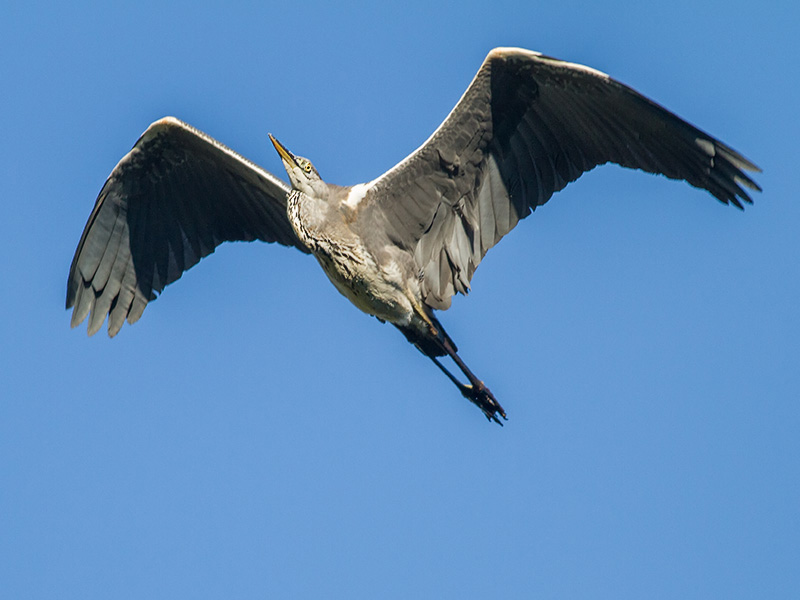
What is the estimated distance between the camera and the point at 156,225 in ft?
33.9

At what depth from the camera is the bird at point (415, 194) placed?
28.0ft

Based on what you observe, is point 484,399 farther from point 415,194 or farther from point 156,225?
point 156,225

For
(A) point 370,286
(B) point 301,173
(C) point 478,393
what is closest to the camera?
(A) point 370,286

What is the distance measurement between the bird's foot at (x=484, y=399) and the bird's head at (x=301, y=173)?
7.12ft

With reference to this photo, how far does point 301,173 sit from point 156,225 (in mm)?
1867

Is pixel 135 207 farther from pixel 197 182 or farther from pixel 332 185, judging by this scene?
pixel 332 185

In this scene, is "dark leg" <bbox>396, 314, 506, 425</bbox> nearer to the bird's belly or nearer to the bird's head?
the bird's belly

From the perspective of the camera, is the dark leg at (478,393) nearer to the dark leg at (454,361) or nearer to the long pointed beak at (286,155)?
the dark leg at (454,361)

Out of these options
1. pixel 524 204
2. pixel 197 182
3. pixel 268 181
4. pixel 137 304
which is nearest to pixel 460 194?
pixel 524 204

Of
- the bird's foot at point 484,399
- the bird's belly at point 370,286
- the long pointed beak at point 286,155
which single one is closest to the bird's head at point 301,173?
the long pointed beak at point 286,155

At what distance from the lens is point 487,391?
972cm

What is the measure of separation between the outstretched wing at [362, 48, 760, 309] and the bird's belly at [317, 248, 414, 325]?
12.9 inches

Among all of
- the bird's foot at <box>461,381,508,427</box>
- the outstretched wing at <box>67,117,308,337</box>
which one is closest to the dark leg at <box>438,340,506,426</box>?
the bird's foot at <box>461,381,508,427</box>

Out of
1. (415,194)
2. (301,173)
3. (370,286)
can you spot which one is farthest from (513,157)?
(301,173)
